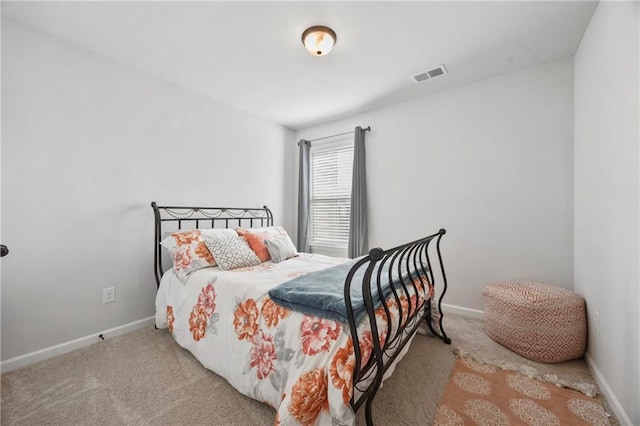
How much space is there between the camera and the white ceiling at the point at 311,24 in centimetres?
174

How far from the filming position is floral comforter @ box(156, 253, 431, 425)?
1.07 m

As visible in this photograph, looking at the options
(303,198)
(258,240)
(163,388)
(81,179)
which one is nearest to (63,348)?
(163,388)

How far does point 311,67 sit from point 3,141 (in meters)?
2.32

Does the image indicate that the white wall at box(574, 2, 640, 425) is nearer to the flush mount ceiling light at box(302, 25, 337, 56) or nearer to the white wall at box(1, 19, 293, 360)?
the flush mount ceiling light at box(302, 25, 337, 56)

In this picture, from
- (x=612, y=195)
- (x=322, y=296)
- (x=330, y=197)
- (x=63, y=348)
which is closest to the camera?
(x=322, y=296)

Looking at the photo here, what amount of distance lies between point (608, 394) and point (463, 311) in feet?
4.13

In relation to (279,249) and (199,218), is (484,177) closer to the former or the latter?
(279,249)

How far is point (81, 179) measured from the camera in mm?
2098

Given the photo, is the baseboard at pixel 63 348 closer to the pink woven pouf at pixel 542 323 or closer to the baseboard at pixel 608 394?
the pink woven pouf at pixel 542 323

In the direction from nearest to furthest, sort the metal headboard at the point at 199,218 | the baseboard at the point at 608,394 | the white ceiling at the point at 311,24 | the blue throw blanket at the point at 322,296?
the blue throw blanket at the point at 322,296 → the baseboard at the point at 608,394 → the white ceiling at the point at 311,24 → the metal headboard at the point at 199,218

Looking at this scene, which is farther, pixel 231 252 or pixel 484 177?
pixel 484 177

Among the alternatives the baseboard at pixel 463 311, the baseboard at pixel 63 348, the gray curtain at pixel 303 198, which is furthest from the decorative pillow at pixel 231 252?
the baseboard at pixel 463 311

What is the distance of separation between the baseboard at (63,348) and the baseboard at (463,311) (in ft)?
9.90

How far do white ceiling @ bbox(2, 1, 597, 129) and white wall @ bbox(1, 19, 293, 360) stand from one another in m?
0.23
